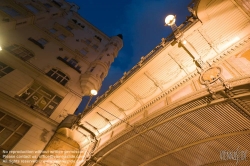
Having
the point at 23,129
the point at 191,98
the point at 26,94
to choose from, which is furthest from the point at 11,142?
the point at 191,98

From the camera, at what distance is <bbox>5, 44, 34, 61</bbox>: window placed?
14.4 m

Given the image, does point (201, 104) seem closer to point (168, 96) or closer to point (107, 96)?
point (168, 96)

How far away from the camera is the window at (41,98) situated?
13.2 metres

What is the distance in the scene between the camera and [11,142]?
10742mm

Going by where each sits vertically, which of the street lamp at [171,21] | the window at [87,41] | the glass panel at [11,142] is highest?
the window at [87,41]

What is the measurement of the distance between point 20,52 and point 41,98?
513cm

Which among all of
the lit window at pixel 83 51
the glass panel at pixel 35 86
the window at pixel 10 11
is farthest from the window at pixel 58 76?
the window at pixel 10 11

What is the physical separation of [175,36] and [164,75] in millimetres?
1990

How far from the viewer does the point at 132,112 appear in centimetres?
883

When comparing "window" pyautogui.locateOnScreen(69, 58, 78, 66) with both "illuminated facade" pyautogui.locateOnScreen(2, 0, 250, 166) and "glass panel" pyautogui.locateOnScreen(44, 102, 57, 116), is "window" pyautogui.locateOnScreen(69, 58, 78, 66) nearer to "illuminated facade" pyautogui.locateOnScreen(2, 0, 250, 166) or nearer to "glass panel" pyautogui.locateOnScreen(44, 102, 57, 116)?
"glass panel" pyautogui.locateOnScreen(44, 102, 57, 116)

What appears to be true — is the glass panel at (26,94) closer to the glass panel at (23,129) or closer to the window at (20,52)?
the glass panel at (23,129)

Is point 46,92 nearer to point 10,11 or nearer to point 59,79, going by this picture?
point 59,79

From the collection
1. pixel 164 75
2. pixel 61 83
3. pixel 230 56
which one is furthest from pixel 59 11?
pixel 230 56

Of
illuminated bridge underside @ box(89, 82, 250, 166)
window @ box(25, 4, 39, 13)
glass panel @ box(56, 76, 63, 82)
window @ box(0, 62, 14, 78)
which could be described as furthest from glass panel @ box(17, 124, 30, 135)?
window @ box(25, 4, 39, 13)
